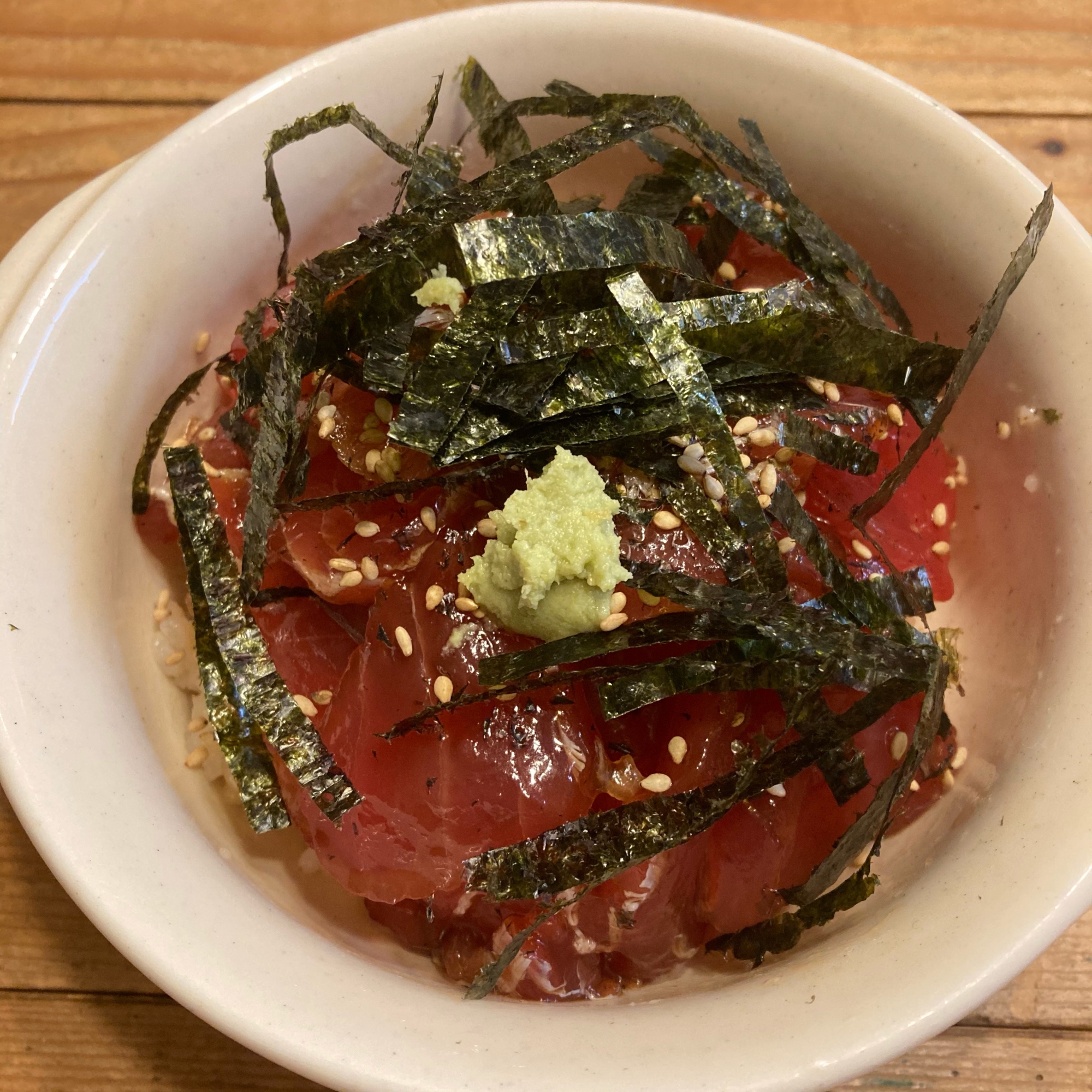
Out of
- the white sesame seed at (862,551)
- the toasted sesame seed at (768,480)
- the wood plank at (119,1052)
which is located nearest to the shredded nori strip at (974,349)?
the white sesame seed at (862,551)

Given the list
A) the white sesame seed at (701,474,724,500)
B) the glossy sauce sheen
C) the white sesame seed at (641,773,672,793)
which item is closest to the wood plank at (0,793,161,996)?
the glossy sauce sheen

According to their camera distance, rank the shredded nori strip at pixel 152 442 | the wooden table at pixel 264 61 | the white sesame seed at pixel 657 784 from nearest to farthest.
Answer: the white sesame seed at pixel 657 784 → the shredded nori strip at pixel 152 442 → the wooden table at pixel 264 61

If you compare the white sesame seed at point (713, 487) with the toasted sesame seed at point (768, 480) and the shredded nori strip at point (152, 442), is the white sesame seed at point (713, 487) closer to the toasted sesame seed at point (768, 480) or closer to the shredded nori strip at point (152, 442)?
the toasted sesame seed at point (768, 480)

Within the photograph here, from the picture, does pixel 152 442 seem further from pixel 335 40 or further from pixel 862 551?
pixel 335 40

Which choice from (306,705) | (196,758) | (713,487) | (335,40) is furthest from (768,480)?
(335,40)

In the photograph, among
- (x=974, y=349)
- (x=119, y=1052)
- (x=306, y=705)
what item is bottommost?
(x=119, y=1052)

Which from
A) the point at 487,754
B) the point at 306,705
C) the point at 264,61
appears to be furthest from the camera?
the point at 264,61

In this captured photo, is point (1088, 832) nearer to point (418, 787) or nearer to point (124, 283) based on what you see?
point (418, 787)
